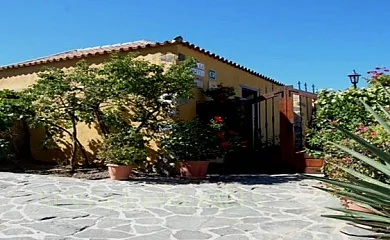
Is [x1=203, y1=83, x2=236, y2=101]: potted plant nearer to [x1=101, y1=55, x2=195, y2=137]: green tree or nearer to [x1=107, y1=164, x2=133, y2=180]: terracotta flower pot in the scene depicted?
[x1=101, y1=55, x2=195, y2=137]: green tree

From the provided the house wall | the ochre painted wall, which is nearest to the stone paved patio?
the house wall

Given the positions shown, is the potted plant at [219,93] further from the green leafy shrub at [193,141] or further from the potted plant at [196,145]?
the green leafy shrub at [193,141]

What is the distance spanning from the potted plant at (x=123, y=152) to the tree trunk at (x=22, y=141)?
12.7ft

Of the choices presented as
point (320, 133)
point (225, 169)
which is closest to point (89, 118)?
point (225, 169)

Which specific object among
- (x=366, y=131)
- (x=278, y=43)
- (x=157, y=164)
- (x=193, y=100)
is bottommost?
(x=157, y=164)

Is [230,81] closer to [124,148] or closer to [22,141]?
[124,148]

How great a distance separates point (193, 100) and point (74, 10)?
3597 mm

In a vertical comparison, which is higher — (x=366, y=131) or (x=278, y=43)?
(x=278, y=43)

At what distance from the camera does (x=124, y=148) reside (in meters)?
8.17

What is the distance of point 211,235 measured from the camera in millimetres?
4387

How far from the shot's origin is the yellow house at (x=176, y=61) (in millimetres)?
9609

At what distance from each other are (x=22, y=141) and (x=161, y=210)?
735 cm

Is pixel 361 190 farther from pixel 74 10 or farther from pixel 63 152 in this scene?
pixel 63 152

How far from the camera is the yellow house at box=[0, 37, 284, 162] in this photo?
31.5 feet
